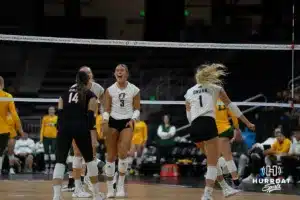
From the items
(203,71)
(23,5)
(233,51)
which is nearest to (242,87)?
(233,51)

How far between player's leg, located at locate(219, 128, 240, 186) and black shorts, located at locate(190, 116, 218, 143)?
2.26 m

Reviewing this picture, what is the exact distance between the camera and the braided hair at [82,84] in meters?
9.10

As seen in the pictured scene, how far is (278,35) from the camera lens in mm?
22359

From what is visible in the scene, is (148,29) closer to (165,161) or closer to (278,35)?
(278,35)

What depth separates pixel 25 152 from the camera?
19219 millimetres

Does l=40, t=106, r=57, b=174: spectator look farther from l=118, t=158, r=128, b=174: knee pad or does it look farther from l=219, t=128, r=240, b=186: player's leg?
l=118, t=158, r=128, b=174: knee pad

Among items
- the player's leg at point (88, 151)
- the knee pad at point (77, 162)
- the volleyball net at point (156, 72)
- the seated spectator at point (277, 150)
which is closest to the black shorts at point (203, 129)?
the player's leg at point (88, 151)

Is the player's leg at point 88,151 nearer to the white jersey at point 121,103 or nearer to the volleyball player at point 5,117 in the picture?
the white jersey at point 121,103

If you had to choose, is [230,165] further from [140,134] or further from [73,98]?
[140,134]

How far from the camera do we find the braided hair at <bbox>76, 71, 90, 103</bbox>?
9.10 meters

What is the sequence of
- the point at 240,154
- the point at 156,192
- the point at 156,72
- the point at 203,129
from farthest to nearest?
1. the point at 156,72
2. the point at 240,154
3. the point at 156,192
4. the point at 203,129

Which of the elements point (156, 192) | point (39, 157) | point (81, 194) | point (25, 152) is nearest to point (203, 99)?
point (81, 194)

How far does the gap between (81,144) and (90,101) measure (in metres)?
0.55

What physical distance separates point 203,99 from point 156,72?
12.2 meters
